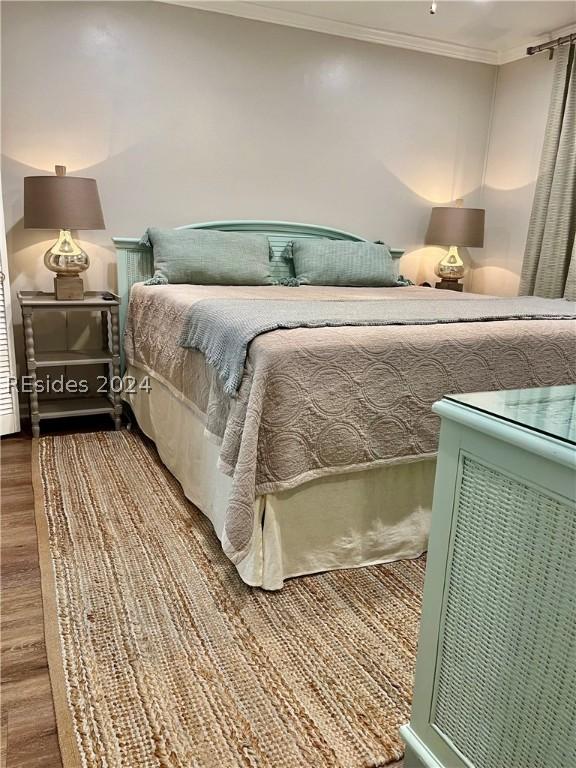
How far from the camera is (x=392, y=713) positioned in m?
1.38

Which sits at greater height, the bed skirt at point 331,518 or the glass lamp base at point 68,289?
the glass lamp base at point 68,289

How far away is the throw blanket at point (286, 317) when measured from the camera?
72.6 inches

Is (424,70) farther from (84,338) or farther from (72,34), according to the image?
(84,338)

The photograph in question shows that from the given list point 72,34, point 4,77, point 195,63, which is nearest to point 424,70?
point 195,63

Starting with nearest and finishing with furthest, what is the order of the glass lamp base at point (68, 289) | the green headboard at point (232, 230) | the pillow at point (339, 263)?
the glass lamp base at point (68, 289) → the green headboard at point (232, 230) → the pillow at point (339, 263)

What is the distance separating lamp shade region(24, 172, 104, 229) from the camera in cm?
287

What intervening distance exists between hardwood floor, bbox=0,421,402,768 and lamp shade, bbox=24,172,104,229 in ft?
4.27

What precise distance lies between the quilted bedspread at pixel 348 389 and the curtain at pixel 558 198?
5.99ft

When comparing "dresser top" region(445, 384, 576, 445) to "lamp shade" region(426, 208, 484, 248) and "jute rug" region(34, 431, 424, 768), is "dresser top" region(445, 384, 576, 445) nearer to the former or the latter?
"jute rug" region(34, 431, 424, 768)

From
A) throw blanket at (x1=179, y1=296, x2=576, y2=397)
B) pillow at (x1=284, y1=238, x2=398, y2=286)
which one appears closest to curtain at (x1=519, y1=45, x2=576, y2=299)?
pillow at (x1=284, y1=238, x2=398, y2=286)

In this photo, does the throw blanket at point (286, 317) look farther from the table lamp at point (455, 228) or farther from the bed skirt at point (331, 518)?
the table lamp at point (455, 228)

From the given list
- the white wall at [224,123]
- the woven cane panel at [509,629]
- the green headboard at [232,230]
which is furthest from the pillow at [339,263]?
the woven cane panel at [509,629]

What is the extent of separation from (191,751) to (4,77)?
10.7ft

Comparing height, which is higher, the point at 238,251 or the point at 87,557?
the point at 238,251
